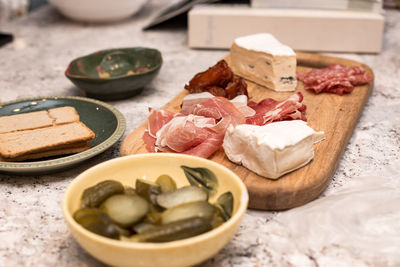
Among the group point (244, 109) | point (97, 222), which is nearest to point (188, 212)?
point (97, 222)

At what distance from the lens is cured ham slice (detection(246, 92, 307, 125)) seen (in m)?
1.27

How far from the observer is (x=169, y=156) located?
0.98 metres

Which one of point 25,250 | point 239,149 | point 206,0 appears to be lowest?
point 25,250

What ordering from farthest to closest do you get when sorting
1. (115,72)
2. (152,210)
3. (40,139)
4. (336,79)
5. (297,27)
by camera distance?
(297,27)
(115,72)
(336,79)
(40,139)
(152,210)

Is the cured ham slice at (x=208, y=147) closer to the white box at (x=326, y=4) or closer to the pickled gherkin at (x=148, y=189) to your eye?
the pickled gherkin at (x=148, y=189)

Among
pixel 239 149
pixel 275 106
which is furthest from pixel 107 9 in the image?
pixel 239 149

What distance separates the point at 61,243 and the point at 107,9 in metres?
1.73

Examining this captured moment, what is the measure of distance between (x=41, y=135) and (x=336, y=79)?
38.7 inches

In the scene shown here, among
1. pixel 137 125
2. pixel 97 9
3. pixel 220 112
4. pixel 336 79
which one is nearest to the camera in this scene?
pixel 220 112

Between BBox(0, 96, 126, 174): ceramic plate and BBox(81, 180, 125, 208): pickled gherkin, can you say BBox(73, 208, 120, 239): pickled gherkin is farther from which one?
BBox(0, 96, 126, 174): ceramic plate

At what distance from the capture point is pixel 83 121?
1335mm

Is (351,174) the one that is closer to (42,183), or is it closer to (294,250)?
(294,250)

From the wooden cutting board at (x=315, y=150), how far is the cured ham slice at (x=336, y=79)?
2 cm

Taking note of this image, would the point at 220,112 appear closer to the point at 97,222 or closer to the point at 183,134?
the point at 183,134
